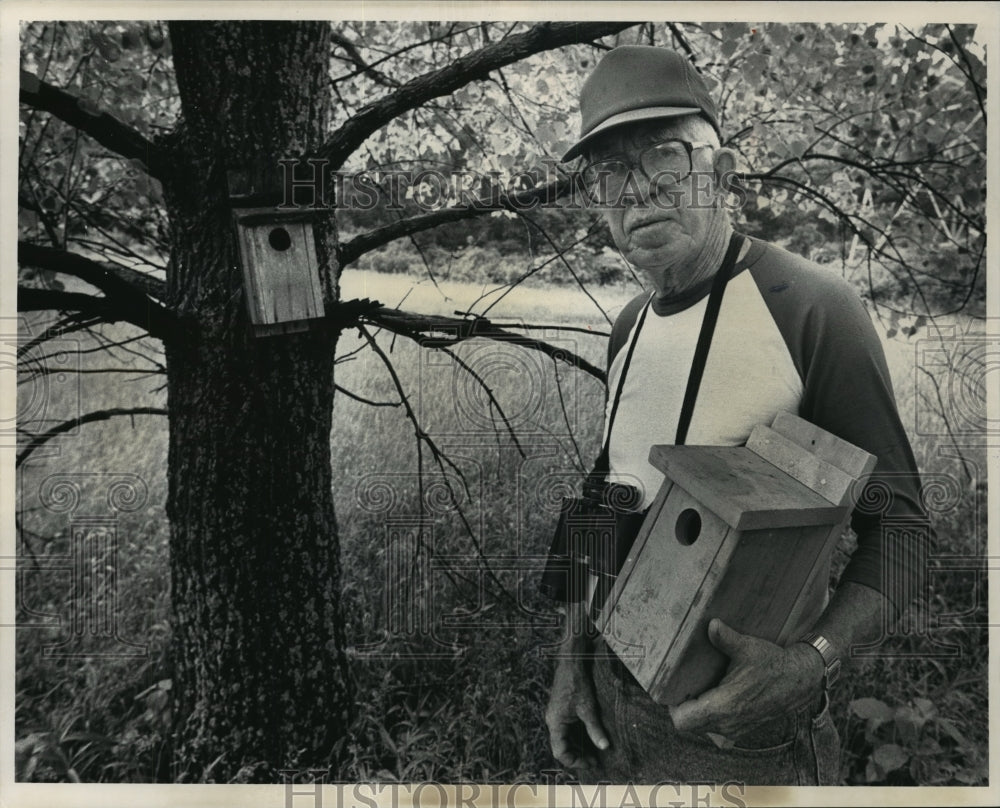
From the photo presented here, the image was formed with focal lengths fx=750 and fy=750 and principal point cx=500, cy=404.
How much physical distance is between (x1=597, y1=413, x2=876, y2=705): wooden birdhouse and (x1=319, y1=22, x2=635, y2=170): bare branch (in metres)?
1.40

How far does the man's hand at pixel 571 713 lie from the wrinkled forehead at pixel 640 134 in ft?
5.31

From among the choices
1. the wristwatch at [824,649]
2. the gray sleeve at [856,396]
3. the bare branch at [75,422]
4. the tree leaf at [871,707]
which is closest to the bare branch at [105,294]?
the bare branch at [75,422]

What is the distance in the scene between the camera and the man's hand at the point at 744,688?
194 centimetres

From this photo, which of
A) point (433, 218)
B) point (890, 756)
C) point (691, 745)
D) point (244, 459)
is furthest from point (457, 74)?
point (890, 756)

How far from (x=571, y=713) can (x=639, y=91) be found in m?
1.95

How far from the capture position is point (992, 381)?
251cm

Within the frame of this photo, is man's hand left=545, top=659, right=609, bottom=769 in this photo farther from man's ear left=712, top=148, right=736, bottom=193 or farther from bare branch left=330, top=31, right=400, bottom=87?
bare branch left=330, top=31, right=400, bottom=87

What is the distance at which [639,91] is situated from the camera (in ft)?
7.47

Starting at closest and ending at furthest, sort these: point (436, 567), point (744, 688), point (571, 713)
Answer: point (744, 688)
point (571, 713)
point (436, 567)

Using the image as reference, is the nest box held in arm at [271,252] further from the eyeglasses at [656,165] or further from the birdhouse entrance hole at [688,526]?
the birdhouse entrance hole at [688,526]

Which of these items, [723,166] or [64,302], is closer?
[723,166]

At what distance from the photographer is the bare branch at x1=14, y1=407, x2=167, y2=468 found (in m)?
2.51

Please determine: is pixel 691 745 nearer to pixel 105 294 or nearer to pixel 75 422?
pixel 75 422

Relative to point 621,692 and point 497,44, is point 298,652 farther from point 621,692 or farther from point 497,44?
point 497,44
